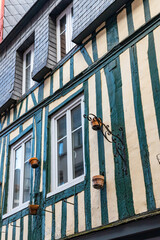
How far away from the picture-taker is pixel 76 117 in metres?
6.45

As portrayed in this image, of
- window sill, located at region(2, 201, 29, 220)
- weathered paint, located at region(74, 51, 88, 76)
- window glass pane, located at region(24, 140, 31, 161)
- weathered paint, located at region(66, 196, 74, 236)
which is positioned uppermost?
weathered paint, located at region(74, 51, 88, 76)

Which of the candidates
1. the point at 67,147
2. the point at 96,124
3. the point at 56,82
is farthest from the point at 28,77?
the point at 96,124

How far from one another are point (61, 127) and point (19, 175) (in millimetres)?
1464

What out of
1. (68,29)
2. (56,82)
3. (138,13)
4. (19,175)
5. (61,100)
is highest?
(68,29)

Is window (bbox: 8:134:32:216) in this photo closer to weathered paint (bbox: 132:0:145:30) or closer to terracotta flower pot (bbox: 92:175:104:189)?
terracotta flower pot (bbox: 92:175:104:189)

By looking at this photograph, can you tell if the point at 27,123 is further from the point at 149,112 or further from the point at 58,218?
the point at 149,112

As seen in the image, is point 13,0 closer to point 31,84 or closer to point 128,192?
point 31,84

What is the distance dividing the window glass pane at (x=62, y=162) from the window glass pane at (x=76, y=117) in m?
0.32

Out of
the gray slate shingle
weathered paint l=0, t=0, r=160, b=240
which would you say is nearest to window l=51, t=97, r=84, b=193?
weathered paint l=0, t=0, r=160, b=240

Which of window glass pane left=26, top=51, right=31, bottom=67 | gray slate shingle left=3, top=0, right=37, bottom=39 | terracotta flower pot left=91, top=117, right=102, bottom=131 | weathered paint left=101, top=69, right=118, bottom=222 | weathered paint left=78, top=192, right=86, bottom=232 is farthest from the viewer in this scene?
gray slate shingle left=3, top=0, right=37, bottom=39

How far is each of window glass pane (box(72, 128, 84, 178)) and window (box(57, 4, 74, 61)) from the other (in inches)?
78.7

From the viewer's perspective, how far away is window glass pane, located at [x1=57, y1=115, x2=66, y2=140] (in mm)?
6608

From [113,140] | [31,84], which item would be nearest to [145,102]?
[113,140]

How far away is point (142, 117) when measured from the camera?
16.7 feet
